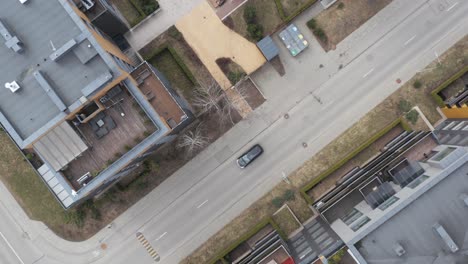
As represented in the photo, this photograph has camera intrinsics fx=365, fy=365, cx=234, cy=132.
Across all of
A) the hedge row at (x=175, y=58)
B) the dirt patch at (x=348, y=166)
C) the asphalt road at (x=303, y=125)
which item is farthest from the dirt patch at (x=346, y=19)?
the hedge row at (x=175, y=58)

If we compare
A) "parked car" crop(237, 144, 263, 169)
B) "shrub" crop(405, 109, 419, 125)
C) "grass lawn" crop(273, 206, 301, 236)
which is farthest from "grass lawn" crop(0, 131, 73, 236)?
"shrub" crop(405, 109, 419, 125)

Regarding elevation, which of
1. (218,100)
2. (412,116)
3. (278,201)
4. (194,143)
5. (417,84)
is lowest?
(412,116)

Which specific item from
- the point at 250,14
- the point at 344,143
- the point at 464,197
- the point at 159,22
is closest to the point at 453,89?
the point at 344,143

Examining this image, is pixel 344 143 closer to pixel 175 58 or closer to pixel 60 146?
pixel 175 58

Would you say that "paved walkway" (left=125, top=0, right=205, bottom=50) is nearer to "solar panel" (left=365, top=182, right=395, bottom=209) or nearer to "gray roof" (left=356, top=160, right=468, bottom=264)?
"solar panel" (left=365, top=182, right=395, bottom=209)

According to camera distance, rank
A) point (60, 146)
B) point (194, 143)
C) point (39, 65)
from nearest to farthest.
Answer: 1. point (39, 65)
2. point (60, 146)
3. point (194, 143)
